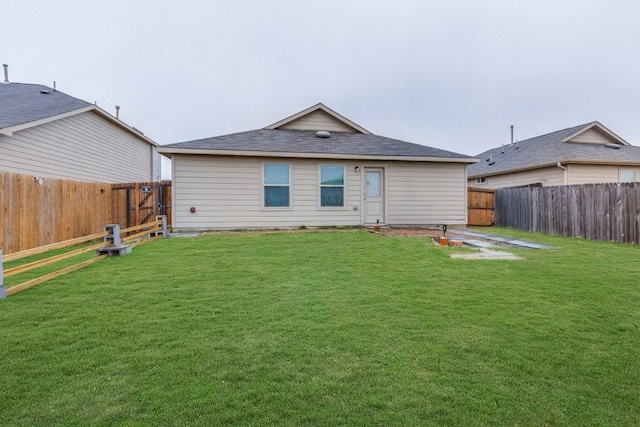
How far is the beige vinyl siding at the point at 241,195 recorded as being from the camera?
420 inches

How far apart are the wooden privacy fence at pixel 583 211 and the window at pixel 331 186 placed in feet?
23.2

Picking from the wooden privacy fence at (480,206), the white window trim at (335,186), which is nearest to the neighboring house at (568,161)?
the wooden privacy fence at (480,206)

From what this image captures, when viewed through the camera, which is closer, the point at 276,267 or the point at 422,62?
the point at 276,267

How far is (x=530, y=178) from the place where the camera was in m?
17.0

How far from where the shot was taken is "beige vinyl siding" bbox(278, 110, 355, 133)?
13.3 meters

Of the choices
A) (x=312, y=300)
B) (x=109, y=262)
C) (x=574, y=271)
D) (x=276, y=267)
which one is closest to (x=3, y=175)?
(x=109, y=262)

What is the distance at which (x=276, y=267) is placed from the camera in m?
5.59

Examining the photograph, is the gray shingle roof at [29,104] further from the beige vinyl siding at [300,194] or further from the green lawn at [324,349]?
the green lawn at [324,349]

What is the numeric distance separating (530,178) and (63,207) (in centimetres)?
1960

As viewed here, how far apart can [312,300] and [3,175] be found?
24.6ft

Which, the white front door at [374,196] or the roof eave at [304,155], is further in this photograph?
the white front door at [374,196]

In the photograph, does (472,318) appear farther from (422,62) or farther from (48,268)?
(422,62)

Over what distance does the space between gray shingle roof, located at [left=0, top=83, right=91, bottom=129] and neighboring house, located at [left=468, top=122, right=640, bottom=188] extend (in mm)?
20251

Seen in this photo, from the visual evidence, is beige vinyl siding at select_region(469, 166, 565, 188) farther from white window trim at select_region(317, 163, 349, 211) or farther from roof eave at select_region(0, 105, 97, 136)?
roof eave at select_region(0, 105, 97, 136)
